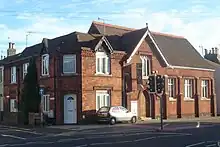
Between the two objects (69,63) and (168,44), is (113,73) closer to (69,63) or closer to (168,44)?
(69,63)

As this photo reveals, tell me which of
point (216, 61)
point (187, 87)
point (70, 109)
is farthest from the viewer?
point (216, 61)

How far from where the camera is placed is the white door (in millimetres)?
36000

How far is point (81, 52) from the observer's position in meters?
35.8

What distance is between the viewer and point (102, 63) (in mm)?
37594

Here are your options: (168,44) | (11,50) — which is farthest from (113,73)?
(11,50)

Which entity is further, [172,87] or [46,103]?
[172,87]

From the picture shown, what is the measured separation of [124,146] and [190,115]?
28.7m

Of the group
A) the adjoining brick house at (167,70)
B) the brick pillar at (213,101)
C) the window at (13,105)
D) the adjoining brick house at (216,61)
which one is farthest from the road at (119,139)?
the adjoining brick house at (216,61)

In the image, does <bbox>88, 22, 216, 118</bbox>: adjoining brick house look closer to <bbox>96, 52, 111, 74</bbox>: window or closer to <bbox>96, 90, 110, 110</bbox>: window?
<bbox>96, 52, 111, 74</bbox>: window

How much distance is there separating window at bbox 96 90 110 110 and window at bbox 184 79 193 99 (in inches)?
459

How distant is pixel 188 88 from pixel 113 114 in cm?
1439

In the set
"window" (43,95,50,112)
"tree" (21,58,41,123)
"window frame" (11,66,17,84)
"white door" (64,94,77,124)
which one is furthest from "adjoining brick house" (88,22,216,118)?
"window frame" (11,66,17,84)

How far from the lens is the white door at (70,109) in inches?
1417

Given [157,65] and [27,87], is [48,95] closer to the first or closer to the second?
[27,87]
